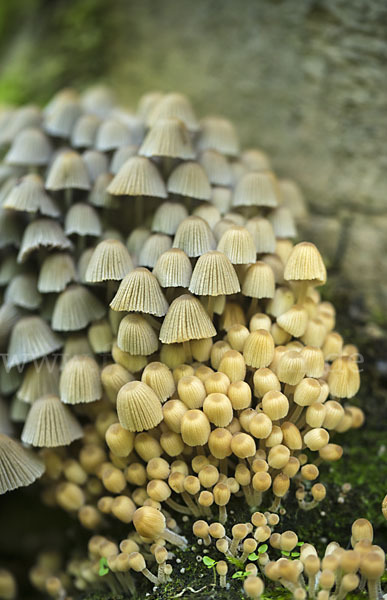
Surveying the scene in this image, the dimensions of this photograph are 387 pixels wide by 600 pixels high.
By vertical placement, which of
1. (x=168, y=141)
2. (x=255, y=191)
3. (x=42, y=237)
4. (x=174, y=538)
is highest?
(x=168, y=141)

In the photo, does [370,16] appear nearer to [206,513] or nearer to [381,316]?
[381,316]

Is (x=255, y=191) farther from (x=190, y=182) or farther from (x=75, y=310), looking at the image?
(x=75, y=310)

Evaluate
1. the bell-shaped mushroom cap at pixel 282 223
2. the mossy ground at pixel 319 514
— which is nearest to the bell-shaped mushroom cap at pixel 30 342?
the mossy ground at pixel 319 514

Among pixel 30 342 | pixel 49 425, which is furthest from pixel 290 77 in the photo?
pixel 49 425

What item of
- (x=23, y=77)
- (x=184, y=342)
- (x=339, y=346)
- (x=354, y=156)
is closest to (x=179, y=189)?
(x=184, y=342)

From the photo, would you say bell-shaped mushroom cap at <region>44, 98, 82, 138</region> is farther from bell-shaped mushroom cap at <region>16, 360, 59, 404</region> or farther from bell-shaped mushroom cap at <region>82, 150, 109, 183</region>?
bell-shaped mushroom cap at <region>16, 360, 59, 404</region>

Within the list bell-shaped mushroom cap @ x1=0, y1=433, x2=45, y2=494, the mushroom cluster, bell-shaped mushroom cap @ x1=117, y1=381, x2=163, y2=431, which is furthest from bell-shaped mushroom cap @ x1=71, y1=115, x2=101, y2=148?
bell-shaped mushroom cap @ x1=0, y1=433, x2=45, y2=494
